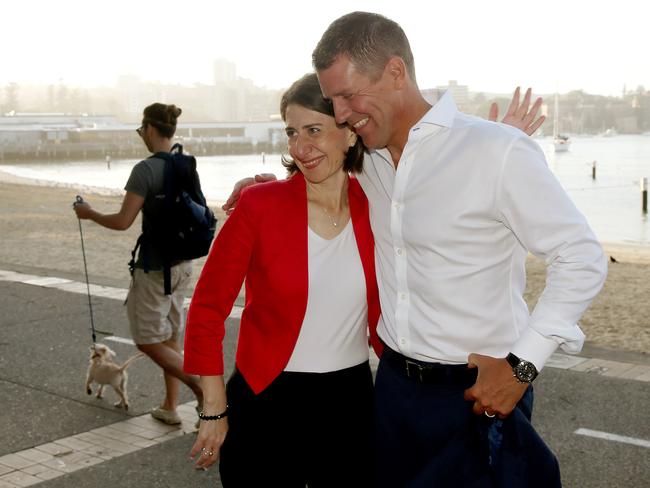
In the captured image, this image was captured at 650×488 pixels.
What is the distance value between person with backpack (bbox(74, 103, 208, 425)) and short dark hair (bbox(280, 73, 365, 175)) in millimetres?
2929

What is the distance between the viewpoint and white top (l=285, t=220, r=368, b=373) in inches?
108

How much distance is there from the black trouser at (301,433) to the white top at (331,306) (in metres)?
0.05

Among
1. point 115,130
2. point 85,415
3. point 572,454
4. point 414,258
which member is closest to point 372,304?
point 414,258

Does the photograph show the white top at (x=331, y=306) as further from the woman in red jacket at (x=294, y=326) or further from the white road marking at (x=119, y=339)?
the white road marking at (x=119, y=339)

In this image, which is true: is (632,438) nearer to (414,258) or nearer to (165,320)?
(165,320)

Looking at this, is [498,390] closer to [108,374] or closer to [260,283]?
[260,283]

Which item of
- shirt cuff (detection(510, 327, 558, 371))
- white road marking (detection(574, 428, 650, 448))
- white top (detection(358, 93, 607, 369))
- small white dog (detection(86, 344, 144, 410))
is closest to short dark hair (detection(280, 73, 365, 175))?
white top (detection(358, 93, 607, 369))

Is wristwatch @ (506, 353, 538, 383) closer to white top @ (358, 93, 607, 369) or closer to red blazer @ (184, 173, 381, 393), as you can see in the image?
white top @ (358, 93, 607, 369)

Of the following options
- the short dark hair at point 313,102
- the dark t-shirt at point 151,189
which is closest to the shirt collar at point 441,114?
the short dark hair at point 313,102

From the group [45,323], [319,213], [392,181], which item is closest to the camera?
[392,181]

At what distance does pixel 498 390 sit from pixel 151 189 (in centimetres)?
379

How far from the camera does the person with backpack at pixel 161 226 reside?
223 inches

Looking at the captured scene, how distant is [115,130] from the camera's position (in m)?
176

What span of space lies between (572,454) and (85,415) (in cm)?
332
